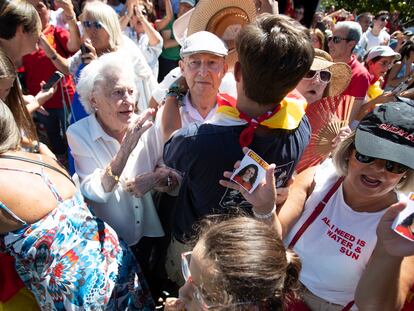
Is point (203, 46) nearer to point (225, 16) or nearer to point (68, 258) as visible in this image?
point (225, 16)

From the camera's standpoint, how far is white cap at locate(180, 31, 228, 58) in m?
2.03

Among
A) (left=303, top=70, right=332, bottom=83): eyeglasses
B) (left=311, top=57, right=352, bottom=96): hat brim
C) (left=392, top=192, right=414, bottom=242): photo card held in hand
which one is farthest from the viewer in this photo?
(left=311, top=57, right=352, bottom=96): hat brim

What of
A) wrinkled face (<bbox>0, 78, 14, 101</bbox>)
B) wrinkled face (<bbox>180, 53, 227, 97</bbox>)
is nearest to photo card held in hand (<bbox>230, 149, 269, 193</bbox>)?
wrinkled face (<bbox>180, 53, 227, 97</bbox>)

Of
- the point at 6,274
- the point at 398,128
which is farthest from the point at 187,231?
the point at 398,128

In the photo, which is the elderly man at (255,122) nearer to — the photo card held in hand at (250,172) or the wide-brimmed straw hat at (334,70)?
the photo card held in hand at (250,172)

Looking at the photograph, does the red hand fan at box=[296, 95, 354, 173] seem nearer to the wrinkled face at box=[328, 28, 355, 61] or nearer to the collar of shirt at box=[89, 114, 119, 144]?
the collar of shirt at box=[89, 114, 119, 144]

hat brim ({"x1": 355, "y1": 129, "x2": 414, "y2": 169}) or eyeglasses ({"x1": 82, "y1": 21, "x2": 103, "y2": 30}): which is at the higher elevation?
eyeglasses ({"x1": 82, "y1": 21, "x2": 103, "y2": 30})

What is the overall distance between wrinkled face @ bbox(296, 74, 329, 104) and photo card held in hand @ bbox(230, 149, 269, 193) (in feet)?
4.69

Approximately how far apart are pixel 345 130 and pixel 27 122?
6.32 feet

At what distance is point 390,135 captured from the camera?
4.62ft

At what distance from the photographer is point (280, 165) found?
164 centimetres

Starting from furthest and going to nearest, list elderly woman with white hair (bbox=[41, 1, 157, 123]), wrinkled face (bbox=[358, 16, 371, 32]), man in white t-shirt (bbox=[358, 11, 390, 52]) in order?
wrinkled face (bbox=[358, 16, 371, 32]) < man in white t-shirt (bbox=[358, 11, 390, 52]) < elderly woman with white hair (bbox=[41, 1, 157, 123])

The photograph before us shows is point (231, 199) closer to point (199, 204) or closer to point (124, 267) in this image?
point (199, 204)

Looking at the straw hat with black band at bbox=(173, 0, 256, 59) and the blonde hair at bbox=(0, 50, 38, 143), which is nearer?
the blonde hair at bbox=(0, 50, 38, 143)
